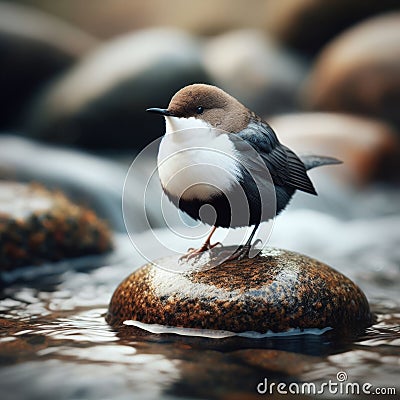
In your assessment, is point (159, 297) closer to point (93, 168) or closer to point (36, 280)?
point (36, 280)

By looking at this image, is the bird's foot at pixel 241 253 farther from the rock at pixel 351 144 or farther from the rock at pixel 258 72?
the rock at pixel 258 72

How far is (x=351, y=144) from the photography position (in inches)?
372

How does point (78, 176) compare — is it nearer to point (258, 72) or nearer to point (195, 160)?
point (195, 160)

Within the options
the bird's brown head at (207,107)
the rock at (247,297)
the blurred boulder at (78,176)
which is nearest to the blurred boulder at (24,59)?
the blurred boulder at (78,176)

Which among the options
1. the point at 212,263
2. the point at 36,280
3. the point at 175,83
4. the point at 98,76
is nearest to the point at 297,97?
the point at 175,83

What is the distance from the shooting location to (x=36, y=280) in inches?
200

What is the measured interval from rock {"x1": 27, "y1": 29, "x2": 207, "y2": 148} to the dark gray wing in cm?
582

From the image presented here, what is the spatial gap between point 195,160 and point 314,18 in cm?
1057

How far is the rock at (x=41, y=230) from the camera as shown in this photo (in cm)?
544

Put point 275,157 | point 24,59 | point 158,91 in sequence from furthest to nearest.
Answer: point 24,59, point 158,91, point 275,157

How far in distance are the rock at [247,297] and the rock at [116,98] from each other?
233 inches

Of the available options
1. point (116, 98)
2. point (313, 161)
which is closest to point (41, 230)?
point (313, 161)

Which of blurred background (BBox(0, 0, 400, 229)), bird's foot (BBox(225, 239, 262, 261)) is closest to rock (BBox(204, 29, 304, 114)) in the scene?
blurred background (BBox(0, 0, 400, 229))

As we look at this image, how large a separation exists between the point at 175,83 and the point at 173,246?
4.16 m
